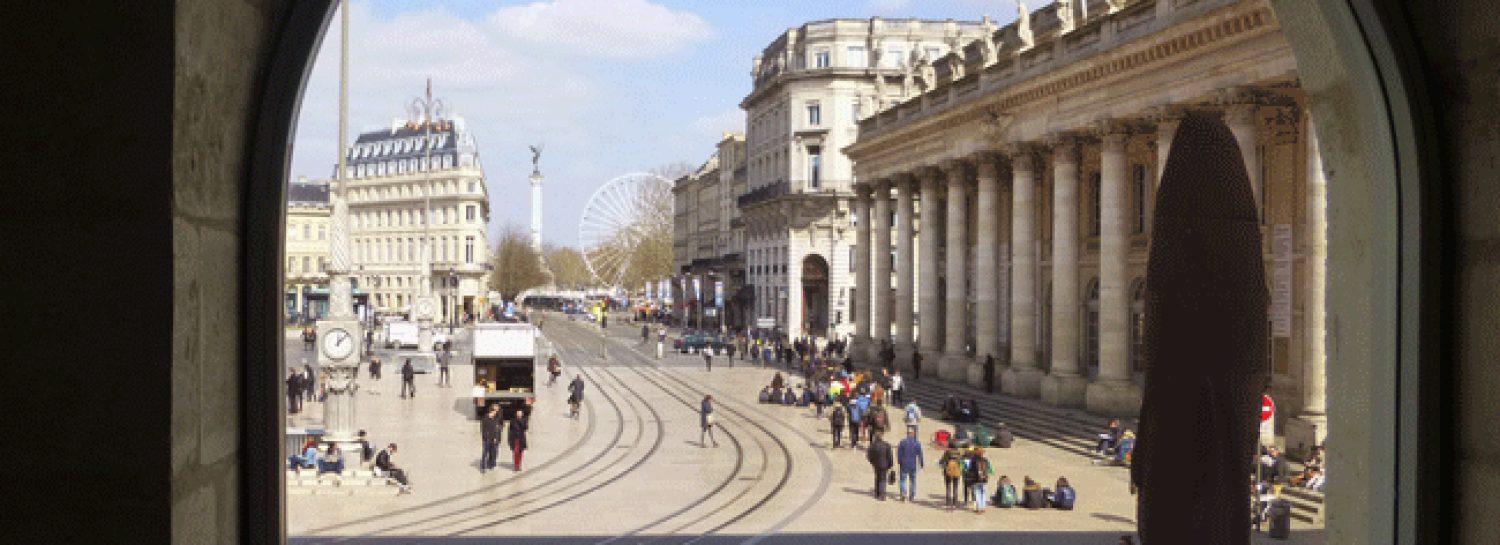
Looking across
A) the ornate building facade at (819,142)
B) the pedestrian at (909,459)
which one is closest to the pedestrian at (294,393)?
the pedestrian at (909,459)

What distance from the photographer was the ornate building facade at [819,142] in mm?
81250

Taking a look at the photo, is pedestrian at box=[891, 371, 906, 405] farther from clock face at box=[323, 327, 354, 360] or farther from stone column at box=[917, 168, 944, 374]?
clock face at box=[323, 327, 354, 360]

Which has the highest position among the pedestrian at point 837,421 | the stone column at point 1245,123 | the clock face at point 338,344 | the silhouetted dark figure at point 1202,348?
the stone column at point 1245,123

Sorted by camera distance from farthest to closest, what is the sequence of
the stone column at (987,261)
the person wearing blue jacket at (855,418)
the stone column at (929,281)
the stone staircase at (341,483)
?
the stone column at (929,281)
the stone column at (987,261)
the person wearing blue jacket at (855,418)
the stone staircase at (341,483)

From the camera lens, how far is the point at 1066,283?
124 feet

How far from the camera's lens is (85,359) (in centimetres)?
235

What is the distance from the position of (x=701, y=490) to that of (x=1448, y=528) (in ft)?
70.6

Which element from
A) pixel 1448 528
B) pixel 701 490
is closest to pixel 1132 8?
pixel 701 490

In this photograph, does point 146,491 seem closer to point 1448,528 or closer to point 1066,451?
point 1448,528

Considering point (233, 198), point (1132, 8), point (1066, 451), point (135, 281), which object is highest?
point (1132, 8)

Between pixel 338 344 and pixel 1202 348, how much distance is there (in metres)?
24.9

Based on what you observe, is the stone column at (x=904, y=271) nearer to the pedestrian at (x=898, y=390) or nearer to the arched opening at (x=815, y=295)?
the pedestrian at (x=898, y=390)

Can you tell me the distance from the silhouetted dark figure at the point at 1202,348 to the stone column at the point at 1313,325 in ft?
70.6

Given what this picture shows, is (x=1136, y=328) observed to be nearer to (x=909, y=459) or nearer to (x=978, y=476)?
(x=909, y=459)
